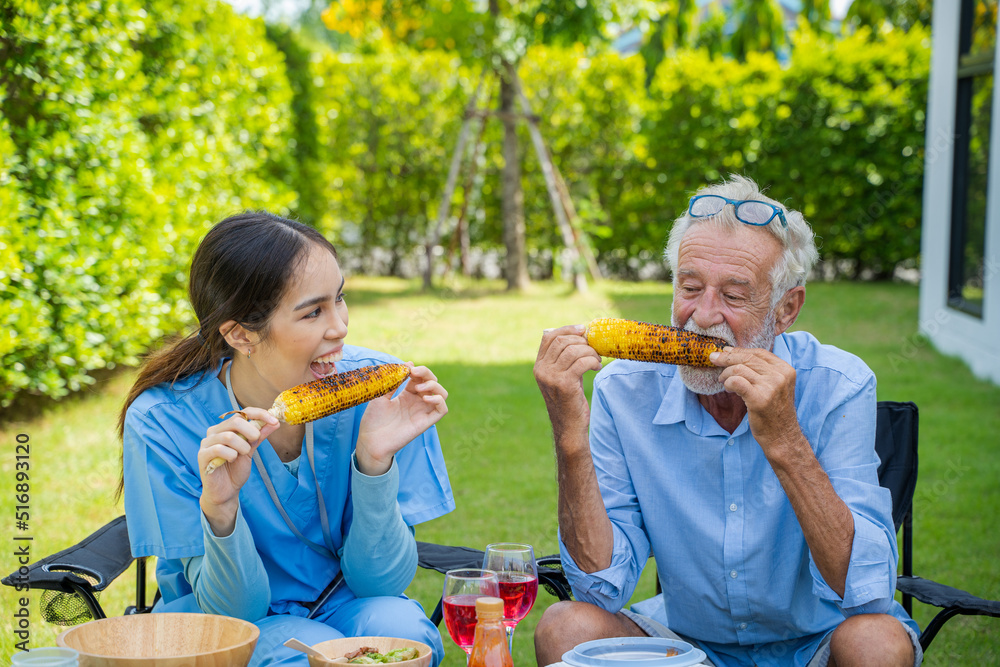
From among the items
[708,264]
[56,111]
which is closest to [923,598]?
[708,264]

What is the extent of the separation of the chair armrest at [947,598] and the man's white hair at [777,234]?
98cm

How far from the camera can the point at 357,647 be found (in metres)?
1.81

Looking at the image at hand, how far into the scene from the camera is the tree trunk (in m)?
12.5

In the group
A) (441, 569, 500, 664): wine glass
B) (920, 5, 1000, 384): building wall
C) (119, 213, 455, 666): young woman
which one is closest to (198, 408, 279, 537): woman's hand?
(119, 213, 455, 666): young woman

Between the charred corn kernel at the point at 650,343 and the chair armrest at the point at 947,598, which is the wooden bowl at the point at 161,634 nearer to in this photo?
the charred corn kernel at the point at 650,343

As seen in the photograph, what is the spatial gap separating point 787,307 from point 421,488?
49.0 inches

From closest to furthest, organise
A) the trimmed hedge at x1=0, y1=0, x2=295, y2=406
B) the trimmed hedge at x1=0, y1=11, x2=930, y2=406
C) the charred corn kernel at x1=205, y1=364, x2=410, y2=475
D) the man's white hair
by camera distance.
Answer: the charred corn kernel at x1=205, y1=364, x2=410, y2=475 < the man's white hair < the trimmed hedge at x1=0, y1=0, x2=295, y2=406 < the trimmed hedge at x1=0, y1=11, x2=930, y2=406

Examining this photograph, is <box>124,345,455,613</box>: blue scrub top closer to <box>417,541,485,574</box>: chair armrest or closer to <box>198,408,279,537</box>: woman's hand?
<box>198,408,279,537</box>: woman's hand

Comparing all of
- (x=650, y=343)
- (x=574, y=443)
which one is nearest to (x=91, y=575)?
(x=574, y=443)

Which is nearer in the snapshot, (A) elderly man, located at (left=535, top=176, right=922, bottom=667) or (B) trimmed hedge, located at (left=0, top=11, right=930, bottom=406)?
(A) elderly man, located at (left=535, top=176, right=922, bottom=667)

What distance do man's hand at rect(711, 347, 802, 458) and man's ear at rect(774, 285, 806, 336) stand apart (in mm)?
430

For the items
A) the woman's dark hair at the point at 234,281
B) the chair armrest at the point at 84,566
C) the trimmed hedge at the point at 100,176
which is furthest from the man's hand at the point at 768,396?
the trimmed hedge at the point at 100,176

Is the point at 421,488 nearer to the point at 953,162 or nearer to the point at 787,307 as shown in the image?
the point at 787,307

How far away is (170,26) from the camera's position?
7734 millimetres
